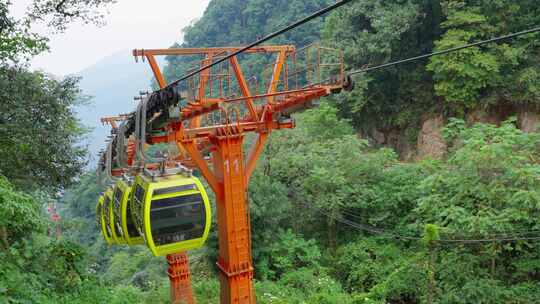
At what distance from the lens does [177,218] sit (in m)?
5.48

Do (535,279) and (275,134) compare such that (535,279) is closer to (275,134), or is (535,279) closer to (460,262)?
(460,262)

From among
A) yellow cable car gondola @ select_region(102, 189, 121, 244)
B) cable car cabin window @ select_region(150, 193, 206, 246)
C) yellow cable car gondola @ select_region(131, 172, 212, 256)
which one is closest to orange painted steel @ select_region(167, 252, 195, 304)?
yellow cable car gondola @ select_region(102, 189, 121, 244)

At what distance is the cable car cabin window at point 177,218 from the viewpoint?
17.7 ft

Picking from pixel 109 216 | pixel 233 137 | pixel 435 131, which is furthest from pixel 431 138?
pixel 109 216

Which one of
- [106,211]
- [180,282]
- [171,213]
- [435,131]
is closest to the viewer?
[171,213]

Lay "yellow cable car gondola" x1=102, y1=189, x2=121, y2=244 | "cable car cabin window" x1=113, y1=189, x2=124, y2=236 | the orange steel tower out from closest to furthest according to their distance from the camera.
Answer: the orange steel tower, "cable car cabin window" x1=113, y1=189, x2=124, y2=236, "yellow cable car gondola" x1=102, y1=189, x2=121, y2=244

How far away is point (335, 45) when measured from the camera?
17.0 m

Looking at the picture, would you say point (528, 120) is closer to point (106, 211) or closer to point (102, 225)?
point (106, 211)

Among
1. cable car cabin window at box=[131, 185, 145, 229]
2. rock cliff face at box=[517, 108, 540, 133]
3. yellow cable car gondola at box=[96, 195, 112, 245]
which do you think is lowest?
yellow cable car gondola at box=[96, 195, 112, 245]

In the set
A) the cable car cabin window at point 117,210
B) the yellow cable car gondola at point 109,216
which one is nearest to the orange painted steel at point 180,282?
the yellow cable car gondola at point 109,216

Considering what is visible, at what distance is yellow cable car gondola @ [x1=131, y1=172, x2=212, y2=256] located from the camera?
17.7ft

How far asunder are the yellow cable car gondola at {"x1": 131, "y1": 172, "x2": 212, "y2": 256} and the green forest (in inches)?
58.2

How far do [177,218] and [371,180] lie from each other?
8567 mm

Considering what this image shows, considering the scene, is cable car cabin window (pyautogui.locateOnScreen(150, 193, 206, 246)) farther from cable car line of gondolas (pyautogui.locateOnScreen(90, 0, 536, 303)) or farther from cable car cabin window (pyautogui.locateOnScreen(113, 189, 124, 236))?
cable car cabin window (pyautogui.locateOnScreen(113, 189, 124, 236))
